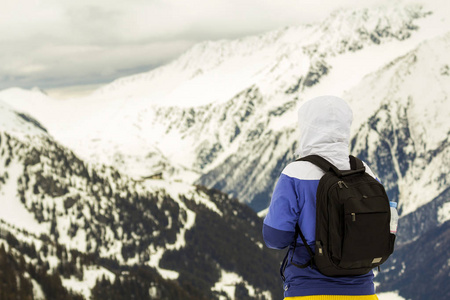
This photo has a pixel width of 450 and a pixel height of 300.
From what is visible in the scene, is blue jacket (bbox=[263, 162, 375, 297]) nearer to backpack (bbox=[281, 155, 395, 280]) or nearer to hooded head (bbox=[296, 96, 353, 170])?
backpack (bbox=[281, 155, 395, 280])

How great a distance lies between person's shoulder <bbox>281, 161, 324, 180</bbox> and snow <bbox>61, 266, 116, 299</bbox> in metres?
153

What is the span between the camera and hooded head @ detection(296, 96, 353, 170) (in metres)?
9.30

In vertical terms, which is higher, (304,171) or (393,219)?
(304,171)

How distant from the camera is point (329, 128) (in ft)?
30.6

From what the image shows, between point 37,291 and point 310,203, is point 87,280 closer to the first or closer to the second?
point 37,291

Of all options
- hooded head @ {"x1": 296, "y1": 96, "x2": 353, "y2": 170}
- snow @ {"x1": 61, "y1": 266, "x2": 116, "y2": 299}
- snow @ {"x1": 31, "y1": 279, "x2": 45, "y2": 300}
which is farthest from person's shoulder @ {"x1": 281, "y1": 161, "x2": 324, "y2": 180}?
snow @ {"x1": 61, "y1": 266, "x2": 116, "y2": 299}

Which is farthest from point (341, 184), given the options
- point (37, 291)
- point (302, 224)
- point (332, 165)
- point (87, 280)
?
point (87, 280)

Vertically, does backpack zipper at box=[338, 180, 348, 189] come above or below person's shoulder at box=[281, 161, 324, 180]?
below

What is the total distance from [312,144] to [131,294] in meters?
160

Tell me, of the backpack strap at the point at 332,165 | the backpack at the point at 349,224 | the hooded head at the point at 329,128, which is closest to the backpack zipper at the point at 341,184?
the backpack at the point at 349,224

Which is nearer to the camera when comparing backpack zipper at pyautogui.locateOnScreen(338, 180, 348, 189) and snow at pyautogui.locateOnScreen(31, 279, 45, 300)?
backpack zipper at pyautogui.locateOnScreen(338, 180, 348, 189)

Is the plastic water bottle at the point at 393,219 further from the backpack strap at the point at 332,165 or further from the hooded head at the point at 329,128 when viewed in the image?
the hooded head at the point at 329,128

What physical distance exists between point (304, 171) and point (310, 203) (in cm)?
60

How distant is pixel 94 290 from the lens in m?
158
